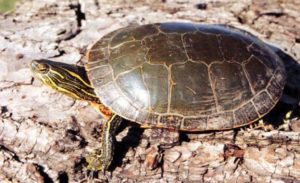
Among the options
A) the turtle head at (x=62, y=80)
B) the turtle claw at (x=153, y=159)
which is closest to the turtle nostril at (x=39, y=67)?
the turtle head at (x=62, y=80)

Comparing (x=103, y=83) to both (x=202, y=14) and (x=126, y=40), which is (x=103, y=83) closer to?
(x=126, y=40)

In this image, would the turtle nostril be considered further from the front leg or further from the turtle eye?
the front leg

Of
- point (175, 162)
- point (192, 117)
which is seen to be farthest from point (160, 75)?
point (175, 162)

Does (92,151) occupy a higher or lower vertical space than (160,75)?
lower

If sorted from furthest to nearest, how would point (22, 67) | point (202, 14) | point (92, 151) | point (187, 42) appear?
point (202, 14) < point (22, 67) < point (187, 42) < point (92, 151)

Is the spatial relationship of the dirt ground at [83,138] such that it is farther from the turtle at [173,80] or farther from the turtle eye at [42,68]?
the turtle eye at [42,68]

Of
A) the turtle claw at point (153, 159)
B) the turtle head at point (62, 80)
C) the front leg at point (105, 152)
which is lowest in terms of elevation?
the turtle claw at point (153, 159)

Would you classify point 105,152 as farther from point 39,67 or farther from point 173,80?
point 39,67
